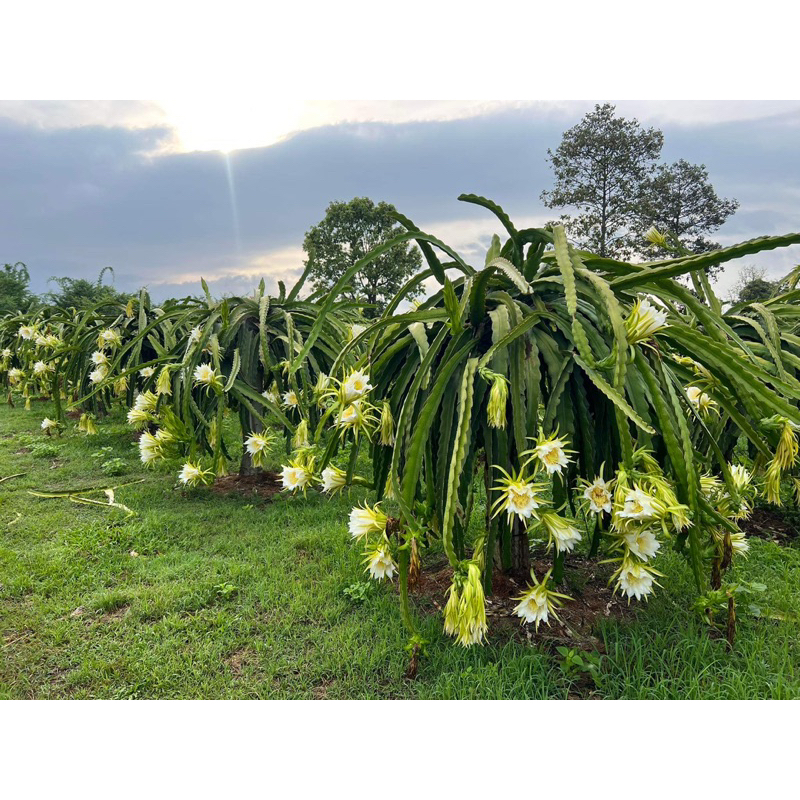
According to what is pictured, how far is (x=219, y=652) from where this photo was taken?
1233mm

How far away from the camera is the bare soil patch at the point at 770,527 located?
6.13 ft

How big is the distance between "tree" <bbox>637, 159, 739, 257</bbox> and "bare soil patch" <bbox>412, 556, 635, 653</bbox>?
A: 5760 millimetres

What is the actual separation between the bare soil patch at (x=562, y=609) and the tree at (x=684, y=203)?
5.76 meters

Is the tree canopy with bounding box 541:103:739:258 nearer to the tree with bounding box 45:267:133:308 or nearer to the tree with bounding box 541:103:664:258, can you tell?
the tree with bounding box 541:103:664:258

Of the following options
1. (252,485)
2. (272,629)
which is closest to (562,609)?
(272,629)

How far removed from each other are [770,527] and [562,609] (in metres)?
1.15

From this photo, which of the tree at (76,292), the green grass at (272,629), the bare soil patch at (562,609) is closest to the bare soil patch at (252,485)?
the green grass at (272,629)

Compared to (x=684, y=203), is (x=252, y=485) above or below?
below

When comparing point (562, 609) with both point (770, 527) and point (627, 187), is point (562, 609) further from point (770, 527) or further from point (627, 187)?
point (627, 187)

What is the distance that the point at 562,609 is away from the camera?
4.17ft

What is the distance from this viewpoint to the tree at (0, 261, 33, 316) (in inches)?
273

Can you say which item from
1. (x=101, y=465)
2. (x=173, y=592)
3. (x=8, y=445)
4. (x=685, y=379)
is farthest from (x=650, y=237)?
(x=8, y=445)

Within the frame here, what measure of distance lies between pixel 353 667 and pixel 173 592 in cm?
64

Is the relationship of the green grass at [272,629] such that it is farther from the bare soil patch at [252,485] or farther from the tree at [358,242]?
the tree at [358,242]
